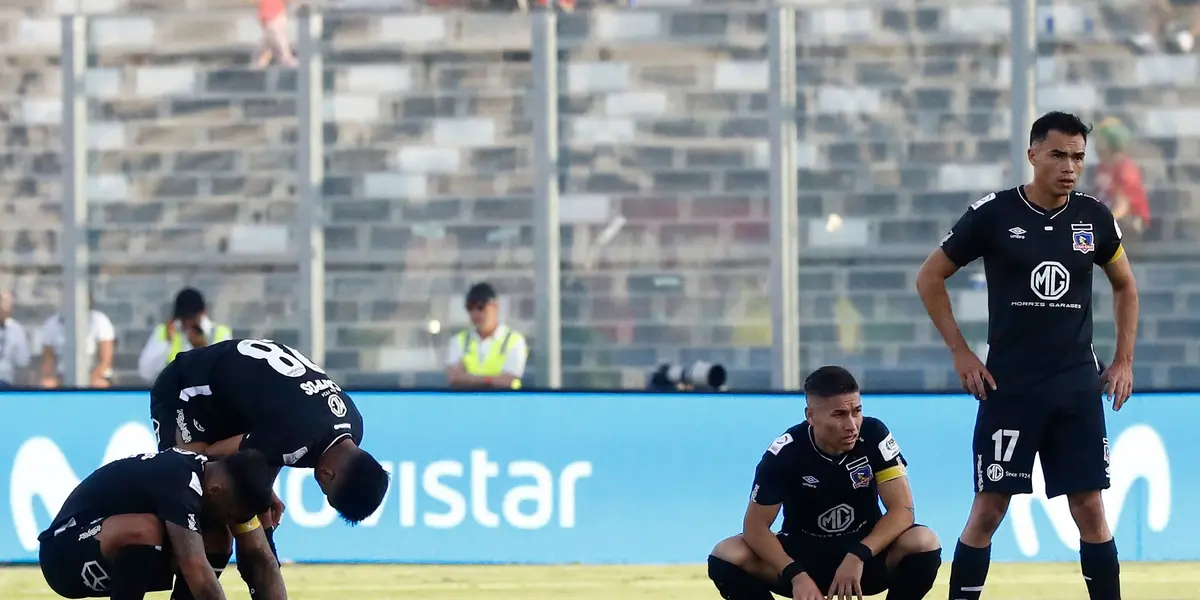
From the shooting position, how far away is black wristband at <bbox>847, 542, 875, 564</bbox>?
710 centimetres

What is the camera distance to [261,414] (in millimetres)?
6898

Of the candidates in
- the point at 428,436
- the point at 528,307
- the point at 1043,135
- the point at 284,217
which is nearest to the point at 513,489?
the point at 428,436

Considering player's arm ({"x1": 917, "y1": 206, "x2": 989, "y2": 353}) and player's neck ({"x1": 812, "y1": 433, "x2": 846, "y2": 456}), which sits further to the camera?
player's arm ({"x1": 917, "y1": 206, "x2": 989, "y2": 353})

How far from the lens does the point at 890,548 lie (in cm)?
731

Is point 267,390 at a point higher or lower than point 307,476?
higher

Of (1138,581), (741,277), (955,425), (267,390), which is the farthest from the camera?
(741,277)

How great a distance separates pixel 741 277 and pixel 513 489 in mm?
2679

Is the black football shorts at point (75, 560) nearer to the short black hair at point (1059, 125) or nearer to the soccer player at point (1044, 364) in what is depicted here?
the soccer player at point (1044, 364)

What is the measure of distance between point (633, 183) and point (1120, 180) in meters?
3.26

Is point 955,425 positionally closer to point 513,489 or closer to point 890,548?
point 513,489

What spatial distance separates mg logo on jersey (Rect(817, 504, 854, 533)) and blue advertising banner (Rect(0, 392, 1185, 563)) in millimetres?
3468

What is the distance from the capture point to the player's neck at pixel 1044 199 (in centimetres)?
729

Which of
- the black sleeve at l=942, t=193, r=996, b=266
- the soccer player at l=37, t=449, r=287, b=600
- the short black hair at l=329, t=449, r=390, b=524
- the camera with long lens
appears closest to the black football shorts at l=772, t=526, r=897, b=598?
the black sleeve at l=942, t=193, r=996, b=266

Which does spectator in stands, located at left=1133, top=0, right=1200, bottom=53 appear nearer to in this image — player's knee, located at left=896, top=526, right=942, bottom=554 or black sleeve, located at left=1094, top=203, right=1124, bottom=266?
black sleeve, located at left=1094, top=203, right=1124, bottom=266
